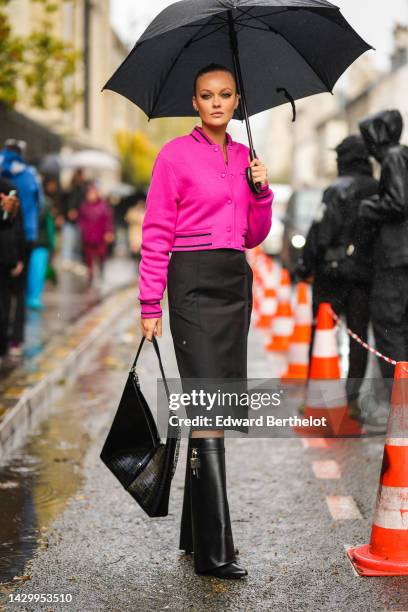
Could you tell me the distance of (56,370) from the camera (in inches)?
388

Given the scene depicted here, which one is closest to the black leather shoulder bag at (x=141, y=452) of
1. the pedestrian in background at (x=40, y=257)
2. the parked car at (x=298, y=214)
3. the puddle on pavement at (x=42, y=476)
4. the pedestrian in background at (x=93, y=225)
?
the puddle on pavement at (x=42, y=476)

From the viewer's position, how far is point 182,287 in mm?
4578

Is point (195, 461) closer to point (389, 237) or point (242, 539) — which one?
point (242, 539)

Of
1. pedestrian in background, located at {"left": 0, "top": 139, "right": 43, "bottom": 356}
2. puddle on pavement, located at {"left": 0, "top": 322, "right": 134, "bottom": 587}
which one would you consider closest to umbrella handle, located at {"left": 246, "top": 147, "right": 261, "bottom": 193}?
puddle on pavement, located at {"left": 0, "top": 322, "right": 134, "bottom": 587}

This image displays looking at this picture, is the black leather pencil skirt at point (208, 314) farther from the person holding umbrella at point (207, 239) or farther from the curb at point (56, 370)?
the curb at point (56, 370)

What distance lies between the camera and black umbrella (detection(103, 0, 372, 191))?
15.6ft

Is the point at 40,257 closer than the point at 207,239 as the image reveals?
No

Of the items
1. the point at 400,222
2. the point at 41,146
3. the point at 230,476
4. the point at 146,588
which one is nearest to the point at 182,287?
the point at 146,588

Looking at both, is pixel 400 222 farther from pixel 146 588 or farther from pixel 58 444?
pixel 146 588

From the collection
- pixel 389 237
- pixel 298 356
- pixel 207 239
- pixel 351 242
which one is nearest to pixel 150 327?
pixel 207 239

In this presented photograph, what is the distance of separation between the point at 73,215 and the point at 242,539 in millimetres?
19562

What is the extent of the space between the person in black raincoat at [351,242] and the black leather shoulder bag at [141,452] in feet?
10.8

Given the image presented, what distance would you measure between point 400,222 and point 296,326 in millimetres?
3099

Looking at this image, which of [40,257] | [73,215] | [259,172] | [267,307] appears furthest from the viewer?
[73,215]
